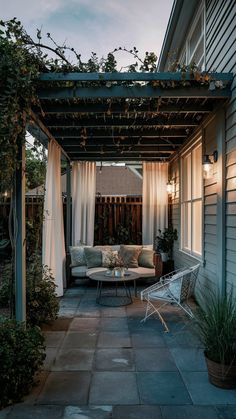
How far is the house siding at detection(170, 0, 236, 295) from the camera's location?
358 centimetres

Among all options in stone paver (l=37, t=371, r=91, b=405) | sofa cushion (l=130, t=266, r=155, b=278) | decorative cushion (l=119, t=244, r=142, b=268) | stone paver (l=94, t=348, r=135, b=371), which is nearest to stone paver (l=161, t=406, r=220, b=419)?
stone paver (l=37, t=371, r=91, b=405)

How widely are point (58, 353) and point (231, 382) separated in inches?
66.0

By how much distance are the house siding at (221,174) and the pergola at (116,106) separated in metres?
0.33

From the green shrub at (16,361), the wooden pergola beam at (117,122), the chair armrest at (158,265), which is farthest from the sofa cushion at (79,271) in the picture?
the green shrub at (16,361)

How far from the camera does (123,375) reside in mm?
2863

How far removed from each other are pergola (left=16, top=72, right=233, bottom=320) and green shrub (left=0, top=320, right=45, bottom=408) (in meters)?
0.66

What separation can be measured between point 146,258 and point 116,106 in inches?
140

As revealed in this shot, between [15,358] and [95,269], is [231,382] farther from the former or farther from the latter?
[95,269]

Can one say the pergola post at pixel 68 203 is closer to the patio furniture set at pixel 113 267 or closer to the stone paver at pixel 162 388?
the patio furniture set at pixel 113 267

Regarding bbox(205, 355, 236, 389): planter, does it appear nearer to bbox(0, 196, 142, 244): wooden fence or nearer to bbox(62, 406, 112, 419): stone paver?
bbox(62, 406, 112, 419): stone paver

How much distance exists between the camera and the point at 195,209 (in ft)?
18.7

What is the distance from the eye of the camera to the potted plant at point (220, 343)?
2.56 meters

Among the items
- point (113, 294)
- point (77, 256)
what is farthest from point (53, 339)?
point (77, 256)


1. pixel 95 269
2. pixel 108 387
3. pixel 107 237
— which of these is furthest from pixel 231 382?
pixel 107 237
